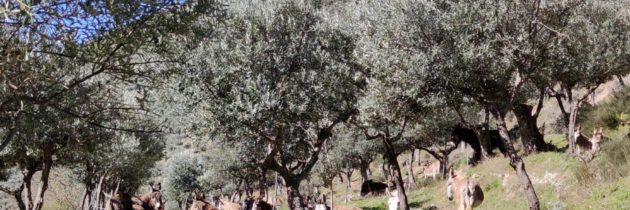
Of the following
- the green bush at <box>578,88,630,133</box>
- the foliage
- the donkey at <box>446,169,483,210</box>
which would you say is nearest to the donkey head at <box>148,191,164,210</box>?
the donkey at <box>446,169,483,210</box>

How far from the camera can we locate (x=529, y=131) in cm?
2828

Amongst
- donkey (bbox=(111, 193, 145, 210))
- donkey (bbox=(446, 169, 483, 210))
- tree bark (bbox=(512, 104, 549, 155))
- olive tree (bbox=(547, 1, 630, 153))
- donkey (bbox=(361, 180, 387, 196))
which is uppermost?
olive tree (bbox=(547, 1, 630, 153))

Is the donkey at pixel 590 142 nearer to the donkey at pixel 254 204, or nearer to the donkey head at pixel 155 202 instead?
the donkey at pixel 254 204

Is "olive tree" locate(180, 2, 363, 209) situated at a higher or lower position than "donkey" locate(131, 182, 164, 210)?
higher

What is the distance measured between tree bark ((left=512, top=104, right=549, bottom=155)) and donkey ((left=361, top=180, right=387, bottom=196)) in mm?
20454

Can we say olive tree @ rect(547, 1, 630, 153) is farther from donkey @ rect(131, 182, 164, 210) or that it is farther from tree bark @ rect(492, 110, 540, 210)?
donkey @ rect(131, 182, 164, 210)

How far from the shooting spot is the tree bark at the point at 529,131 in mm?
27828

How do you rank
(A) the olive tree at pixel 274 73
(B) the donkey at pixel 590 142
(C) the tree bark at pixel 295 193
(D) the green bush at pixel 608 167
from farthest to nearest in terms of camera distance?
1. (B) the donkey at pixel 590 142
2. (C) the tree bark at pixel 295 193
3. (A) the olive tree at pixel 274 73
4. (D) the green bush at pixel 608 167

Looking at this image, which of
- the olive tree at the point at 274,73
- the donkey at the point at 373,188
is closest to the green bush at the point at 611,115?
the olive tree at the point at 274,73

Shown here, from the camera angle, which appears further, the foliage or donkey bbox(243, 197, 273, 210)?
the foliage

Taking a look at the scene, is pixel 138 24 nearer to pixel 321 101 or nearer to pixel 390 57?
pixel 390 57

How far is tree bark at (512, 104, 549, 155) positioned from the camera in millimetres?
27828

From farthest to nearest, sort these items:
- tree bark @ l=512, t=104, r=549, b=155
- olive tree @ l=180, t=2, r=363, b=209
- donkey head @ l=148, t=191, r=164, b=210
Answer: donkey head @ l=148, t=191, r=164, b=210, tree bark @ l=512, t=104, r=549, b=155, olive tree @ l=180, t=2, r=363, b=209

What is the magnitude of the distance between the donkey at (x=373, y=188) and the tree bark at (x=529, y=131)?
20454 millimetres
